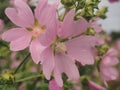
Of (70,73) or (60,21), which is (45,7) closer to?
(60,21)

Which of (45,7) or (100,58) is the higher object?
(45,7)

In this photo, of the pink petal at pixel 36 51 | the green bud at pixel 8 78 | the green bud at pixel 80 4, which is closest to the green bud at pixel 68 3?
the green bud at pixel 80 4

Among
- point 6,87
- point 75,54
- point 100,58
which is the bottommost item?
point 100,58

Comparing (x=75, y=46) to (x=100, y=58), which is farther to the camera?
(x=100, y=58)

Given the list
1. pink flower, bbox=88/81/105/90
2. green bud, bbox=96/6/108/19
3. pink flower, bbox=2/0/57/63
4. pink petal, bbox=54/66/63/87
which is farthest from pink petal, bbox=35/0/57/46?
pink flower, bbox=88/81/105/90

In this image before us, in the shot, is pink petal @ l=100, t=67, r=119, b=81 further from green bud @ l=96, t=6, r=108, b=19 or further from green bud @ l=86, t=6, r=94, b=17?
green bud @ l=86, t=6, r=94, b=17

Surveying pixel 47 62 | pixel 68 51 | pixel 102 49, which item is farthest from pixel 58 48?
pixel 102 49

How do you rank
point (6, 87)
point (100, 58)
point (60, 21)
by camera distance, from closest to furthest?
1. point (60, 21)
2. point (6, 87)
3. point (100, 58)

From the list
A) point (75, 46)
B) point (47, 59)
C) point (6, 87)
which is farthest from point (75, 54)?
point (6, 87)
